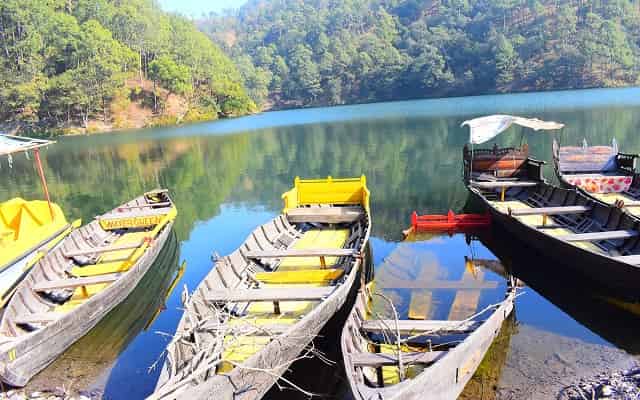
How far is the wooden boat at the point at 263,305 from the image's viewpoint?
6512mm

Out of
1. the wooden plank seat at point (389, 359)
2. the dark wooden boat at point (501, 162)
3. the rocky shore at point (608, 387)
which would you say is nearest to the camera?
the wooden plank seat at point (389, 359)

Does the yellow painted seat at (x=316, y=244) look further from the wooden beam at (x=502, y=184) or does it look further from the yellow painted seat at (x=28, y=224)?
the yellow painted seat at (x=28, y=224)

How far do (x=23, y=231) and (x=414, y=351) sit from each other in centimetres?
1368

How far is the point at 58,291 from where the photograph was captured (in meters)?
11.5

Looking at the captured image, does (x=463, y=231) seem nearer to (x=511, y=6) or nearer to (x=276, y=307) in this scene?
(x=276, y=307)

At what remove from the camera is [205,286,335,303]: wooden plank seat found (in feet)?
28.8

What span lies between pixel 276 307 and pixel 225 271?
172 centimetres

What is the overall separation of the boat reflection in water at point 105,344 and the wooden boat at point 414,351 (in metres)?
5.36

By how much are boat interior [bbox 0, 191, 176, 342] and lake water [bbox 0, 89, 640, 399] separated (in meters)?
1.02

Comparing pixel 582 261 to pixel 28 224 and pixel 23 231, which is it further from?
pixel 28 224

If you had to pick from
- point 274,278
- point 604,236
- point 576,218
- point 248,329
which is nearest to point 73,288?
point 274,278

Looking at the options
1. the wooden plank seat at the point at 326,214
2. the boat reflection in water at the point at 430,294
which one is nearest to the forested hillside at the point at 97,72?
the wooden plank seat at the point at 326,214

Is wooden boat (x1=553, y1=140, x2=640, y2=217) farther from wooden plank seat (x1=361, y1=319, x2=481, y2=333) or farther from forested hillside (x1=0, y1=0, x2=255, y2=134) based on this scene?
forested hillside (x1=0, y1=0, x2=255, y2=134)

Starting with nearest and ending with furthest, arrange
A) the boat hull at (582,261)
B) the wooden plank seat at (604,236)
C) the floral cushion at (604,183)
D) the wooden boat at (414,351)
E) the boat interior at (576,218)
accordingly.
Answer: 1. the wooden boat at (414,351)
2. the boat hull at (582,261)
3. the wooden plank seat at (604,236)
4. the boat interior at (576,218)
5. the floral cushion at (604,183)
